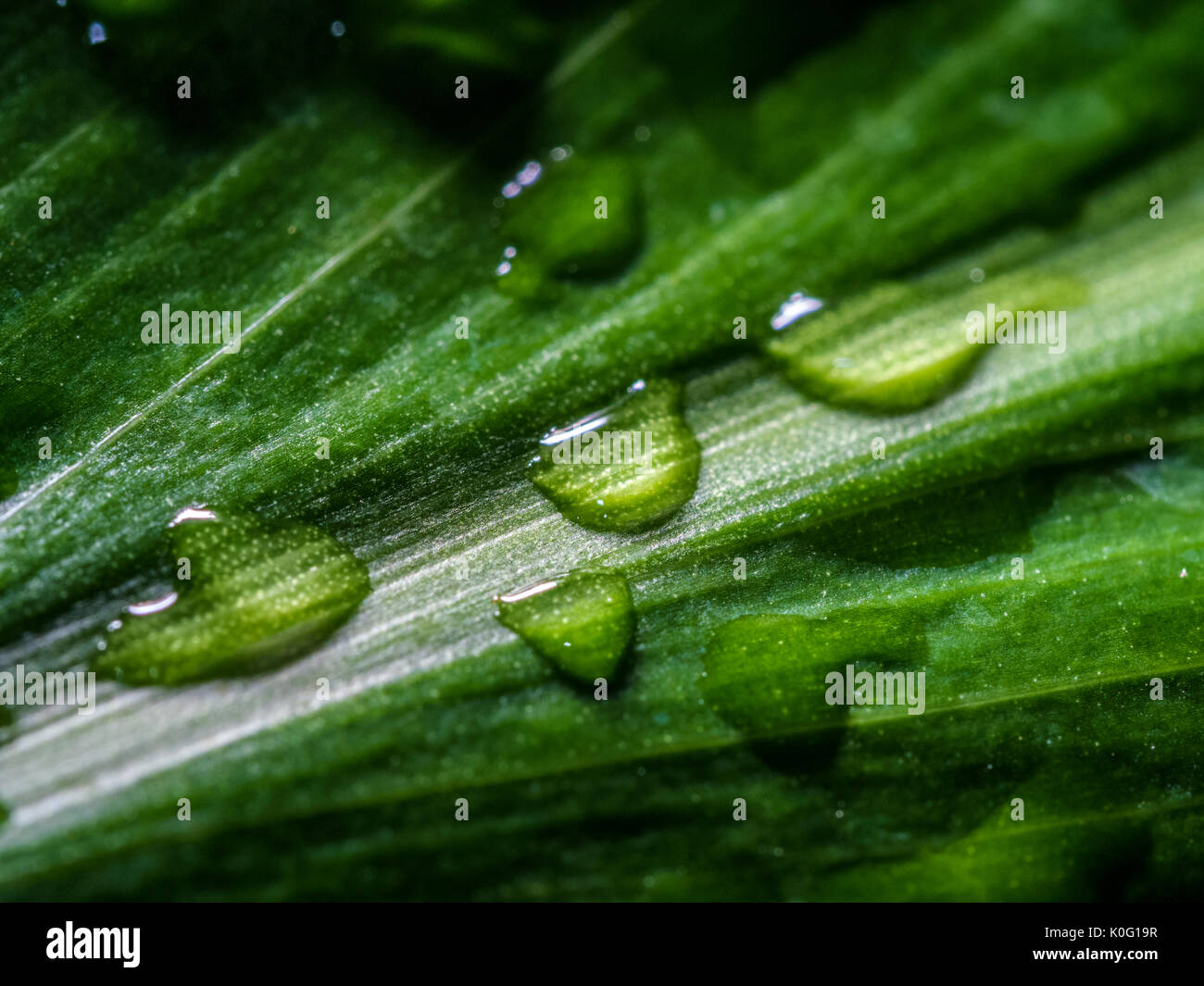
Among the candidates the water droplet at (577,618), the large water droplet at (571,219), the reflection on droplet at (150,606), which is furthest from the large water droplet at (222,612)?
the large water droplet at (571,219)

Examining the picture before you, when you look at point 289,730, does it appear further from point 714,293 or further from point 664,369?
point 714,293

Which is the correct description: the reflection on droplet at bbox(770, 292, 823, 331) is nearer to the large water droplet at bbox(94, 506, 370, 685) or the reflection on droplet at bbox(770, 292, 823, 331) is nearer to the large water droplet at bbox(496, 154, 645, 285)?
the large water droplet at bbox(496, 154, 645, 285)

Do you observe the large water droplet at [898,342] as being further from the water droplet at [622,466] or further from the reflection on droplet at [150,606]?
the reflection on droplet at [150,606]

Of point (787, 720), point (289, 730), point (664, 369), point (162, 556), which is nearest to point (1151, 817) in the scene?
point (787, 720)

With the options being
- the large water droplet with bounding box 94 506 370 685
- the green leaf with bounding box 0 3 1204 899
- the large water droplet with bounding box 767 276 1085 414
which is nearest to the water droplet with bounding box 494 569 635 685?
the green leaf with bounding box 0 3 1204 899

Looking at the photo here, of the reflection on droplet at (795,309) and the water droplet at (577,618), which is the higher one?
the reflection on droplet at (795,309)

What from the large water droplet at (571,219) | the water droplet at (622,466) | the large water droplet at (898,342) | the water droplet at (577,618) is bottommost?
the water droplet at (577,618)
